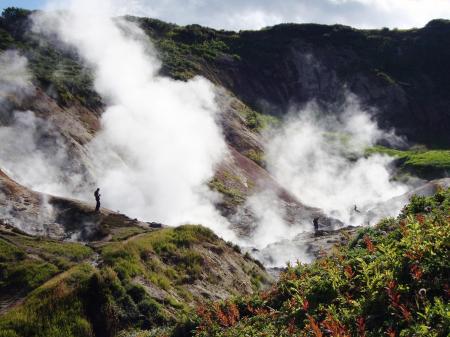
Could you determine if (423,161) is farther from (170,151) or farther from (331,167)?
(170,151)

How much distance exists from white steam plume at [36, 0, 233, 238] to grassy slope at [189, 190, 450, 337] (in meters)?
38.0

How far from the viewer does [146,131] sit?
2680 inches

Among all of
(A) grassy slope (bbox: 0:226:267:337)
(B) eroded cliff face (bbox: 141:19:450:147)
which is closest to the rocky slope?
(A) grassy slope (bbox: 0:226:267:337)

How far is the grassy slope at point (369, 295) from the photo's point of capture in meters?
9.08

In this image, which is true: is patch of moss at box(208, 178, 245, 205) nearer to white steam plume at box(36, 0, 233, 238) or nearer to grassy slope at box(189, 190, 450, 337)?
white steam plume at box(36, 0, 233, 238)

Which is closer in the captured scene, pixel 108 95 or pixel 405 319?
pixel 405 319

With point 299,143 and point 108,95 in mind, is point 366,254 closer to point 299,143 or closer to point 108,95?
point 108,95

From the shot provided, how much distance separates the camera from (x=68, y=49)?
290ft

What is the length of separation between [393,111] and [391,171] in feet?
101

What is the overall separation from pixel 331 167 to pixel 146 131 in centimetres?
3859

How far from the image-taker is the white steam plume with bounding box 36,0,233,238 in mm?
55825

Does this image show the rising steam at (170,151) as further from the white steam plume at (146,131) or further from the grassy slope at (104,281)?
the grassy slope at (104,281)

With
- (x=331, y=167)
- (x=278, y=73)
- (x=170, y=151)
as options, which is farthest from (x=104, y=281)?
(x=278, y=73)

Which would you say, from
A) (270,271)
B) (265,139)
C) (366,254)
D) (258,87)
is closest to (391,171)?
(265,139)
